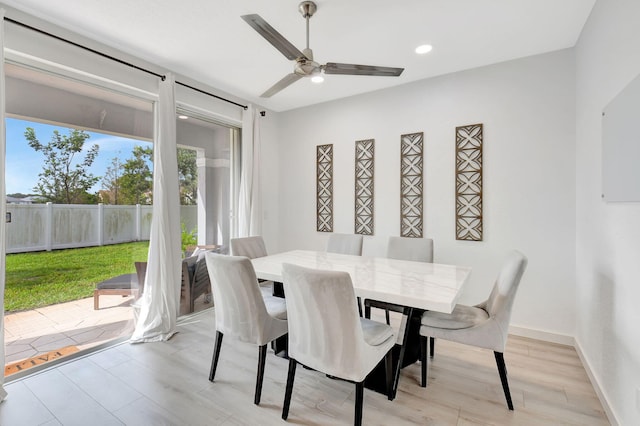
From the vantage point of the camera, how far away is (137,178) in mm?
2963

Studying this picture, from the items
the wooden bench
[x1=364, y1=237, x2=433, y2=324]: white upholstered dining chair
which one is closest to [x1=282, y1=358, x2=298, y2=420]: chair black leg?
[x1=364, y1=237, x2=433, y2=324]: white upholstered dining chair

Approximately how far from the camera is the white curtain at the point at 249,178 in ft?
13.0

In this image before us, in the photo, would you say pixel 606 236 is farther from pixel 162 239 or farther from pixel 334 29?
pixel 162 239

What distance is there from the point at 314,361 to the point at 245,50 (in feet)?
8.79

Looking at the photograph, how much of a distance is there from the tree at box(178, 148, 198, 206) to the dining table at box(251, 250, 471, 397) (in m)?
1.41

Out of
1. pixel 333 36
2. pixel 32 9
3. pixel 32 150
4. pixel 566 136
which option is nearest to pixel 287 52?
pixel 333 36

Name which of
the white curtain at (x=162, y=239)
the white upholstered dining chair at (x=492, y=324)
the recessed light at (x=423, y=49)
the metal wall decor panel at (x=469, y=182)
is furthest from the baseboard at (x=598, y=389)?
Result: the white curtain at (x=162, y=239)

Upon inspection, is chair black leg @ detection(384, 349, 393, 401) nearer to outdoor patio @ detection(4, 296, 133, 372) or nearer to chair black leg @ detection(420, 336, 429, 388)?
chair black leg @ detection(420, 336, 429, 388)

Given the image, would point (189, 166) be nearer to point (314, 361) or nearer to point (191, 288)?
point (191, 288)

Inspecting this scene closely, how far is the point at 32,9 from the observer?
2.13 meters

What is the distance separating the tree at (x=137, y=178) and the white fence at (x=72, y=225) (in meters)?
0.09

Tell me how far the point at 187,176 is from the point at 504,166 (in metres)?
3.41

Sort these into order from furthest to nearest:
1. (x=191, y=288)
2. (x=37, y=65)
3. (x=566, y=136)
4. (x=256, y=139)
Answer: (x=256, y=139) → (x=191, y=288) → (x=566, y=136) → (x=37, y=65)

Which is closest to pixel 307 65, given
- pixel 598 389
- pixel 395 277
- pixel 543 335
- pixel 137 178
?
pixel 395 277
